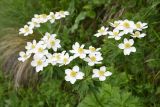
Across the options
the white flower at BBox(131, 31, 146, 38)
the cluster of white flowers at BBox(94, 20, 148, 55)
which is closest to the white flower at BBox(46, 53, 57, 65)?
the cluster of white flowers at BBox(94, 20, 148, 55)

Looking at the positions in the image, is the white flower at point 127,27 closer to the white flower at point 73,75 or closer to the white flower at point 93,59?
the white flower at point 93,59

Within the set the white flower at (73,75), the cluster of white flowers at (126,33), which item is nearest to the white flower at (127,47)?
the cluster of white flowers at (126,33)

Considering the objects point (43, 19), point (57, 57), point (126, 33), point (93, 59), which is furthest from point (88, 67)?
point (43, 19)

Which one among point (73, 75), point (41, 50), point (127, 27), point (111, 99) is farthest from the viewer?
point (111, 99)

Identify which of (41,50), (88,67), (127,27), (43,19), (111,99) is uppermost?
(43,19)

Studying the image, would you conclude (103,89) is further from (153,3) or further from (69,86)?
(153,3)

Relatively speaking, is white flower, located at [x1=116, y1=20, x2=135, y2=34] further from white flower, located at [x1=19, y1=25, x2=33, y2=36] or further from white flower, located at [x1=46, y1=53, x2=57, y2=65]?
white flower, located at [x1=19, y1=25, x2=33, y2=36]

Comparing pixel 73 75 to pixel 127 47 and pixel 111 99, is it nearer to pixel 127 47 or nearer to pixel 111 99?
pixel 127 47

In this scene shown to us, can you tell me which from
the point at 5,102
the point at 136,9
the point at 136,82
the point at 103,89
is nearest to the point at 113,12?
the point at 136,9
